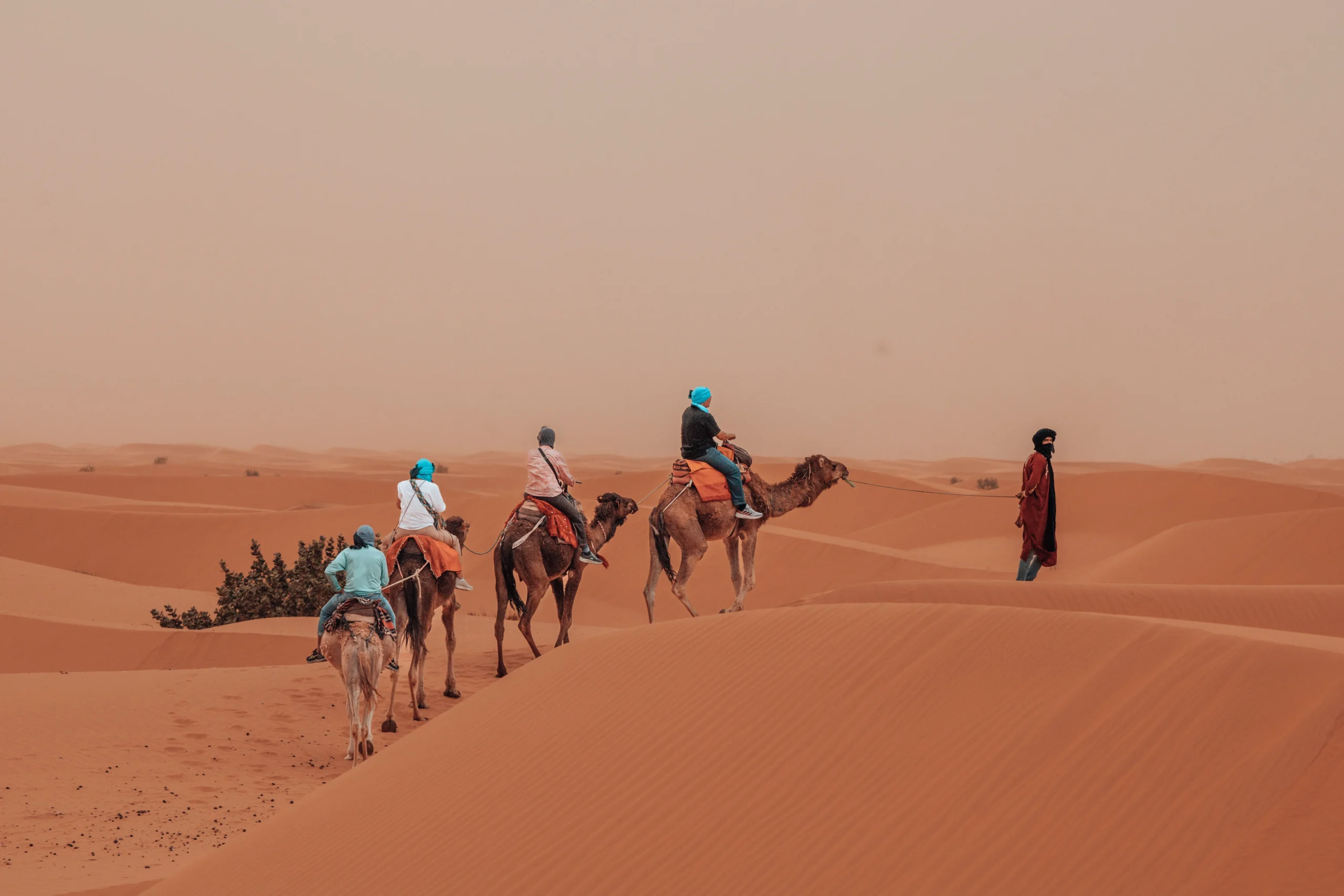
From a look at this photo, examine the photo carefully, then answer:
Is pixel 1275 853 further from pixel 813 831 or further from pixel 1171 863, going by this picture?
pixel 813 831

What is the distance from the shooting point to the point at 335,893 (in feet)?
19.6

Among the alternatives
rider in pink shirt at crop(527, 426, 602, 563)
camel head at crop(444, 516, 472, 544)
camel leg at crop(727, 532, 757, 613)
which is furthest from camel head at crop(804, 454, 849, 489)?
camel head at crop(444, 516, 472, 544)

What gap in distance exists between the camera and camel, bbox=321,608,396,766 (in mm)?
9484

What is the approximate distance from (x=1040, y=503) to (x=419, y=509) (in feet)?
25.3

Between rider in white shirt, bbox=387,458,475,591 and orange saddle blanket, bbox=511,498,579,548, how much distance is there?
1.00 m

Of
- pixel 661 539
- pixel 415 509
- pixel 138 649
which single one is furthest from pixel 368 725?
pixel 138 649

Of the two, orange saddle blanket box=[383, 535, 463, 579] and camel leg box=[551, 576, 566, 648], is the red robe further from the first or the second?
orange saddle blanket box=[383, 535, 463, 579]

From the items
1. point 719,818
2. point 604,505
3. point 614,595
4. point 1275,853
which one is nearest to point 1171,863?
point 1275,853

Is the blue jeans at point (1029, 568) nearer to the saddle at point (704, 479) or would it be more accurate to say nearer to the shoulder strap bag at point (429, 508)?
the saddle at point (704, 479)

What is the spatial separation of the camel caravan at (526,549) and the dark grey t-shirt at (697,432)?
0.05ft

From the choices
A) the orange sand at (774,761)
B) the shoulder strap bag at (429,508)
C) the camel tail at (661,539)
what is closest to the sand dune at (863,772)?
the orange sand at (774,761)

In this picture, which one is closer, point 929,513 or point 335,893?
point 335,893

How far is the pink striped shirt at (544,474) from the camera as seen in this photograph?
12633 mm

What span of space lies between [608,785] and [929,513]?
2920 centimetres
